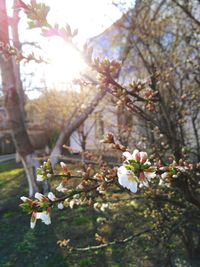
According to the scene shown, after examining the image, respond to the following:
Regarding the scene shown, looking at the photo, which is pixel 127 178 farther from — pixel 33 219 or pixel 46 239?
pixel 46 239

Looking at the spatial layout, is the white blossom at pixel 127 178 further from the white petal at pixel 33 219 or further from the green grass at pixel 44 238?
the green grass at pixel 44 238

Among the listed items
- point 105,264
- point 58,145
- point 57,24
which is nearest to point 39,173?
point 57,24

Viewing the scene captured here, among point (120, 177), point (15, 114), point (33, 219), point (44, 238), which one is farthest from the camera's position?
point (15, 114)

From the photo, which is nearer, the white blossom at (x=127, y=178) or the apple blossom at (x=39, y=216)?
the white blossom at (x=127, y=178)

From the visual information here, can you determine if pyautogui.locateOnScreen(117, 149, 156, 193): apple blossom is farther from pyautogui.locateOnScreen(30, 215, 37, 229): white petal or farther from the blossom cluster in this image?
pyautogui.locateOnScreen(30, 215, 37, 229): white petal

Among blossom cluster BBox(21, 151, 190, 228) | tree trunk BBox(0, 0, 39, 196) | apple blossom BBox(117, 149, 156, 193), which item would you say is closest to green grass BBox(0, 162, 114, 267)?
tree trunk BBox(0, 0, 39, 196)

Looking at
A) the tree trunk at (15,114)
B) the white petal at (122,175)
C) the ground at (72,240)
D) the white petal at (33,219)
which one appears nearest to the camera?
the white petal at (122,175)

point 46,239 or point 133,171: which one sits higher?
point 133,171

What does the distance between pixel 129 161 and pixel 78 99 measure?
395 inches

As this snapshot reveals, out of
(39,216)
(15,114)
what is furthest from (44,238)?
(39,216)

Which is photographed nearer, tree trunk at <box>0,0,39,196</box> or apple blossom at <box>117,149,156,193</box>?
apple blossom at <box>117,149,156,193</box>

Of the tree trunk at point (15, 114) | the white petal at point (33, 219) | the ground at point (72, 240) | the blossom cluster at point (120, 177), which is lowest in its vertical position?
the ground at point (72, 240)

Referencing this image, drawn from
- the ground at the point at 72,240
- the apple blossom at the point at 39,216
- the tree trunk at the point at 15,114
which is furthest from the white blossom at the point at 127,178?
the tree trunk at the point at 15,114

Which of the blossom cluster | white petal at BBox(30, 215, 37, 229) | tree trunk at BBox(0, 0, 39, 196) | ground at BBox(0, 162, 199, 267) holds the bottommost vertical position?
ground at BBox(0, 162, 199, 267)
